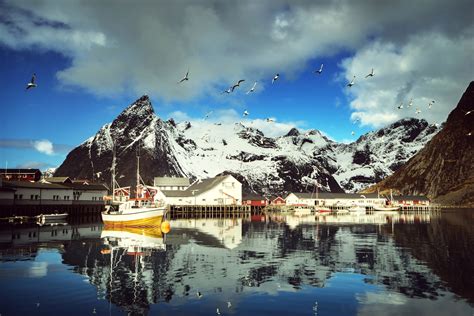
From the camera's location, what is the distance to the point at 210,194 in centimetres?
13038

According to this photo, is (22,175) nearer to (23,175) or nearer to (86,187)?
(23,175)

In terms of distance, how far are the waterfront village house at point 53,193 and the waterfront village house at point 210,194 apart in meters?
24.4

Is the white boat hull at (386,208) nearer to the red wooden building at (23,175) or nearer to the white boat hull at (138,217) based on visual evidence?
the white boat hull at (138,217)

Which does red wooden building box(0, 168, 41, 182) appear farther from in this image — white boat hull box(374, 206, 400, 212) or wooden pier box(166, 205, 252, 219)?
white boat hull box(374, 206, 400, 212)

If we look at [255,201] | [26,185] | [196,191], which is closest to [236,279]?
[26,185]

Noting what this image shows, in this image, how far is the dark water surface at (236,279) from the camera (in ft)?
60.7

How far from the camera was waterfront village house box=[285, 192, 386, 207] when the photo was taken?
6284 inches

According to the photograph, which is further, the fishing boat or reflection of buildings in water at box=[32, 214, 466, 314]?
the fishing boat

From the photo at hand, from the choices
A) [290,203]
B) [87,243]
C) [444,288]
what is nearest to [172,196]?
[290,203]

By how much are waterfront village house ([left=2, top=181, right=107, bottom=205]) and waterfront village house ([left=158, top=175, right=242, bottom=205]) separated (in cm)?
2438

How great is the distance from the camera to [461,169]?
189000 mm

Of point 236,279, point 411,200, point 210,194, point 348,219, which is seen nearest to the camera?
point 236,279

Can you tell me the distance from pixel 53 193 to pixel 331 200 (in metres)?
105

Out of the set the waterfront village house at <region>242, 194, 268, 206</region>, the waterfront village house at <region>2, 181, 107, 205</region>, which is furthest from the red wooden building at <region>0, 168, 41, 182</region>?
the waterfront village house at <region>242, 194, 268, 206</region>
